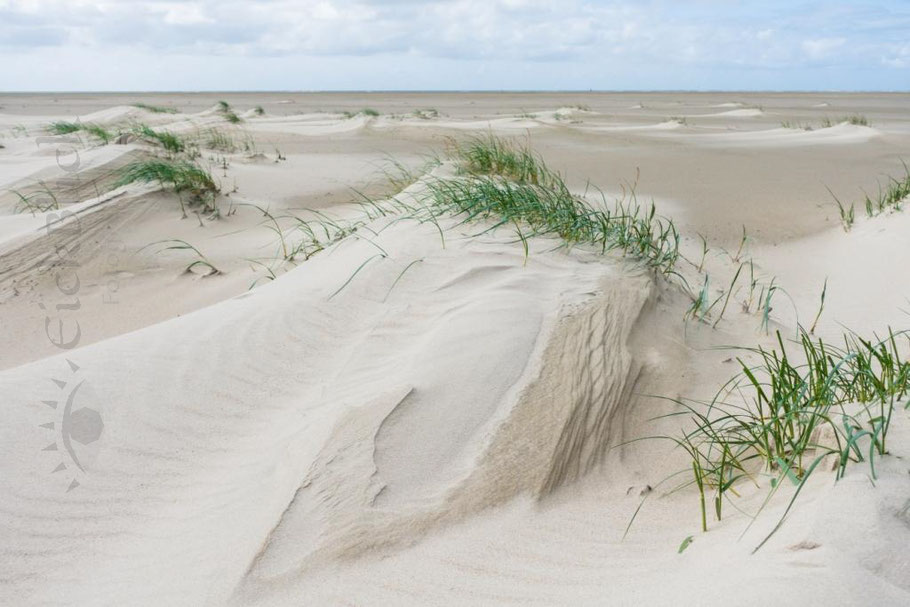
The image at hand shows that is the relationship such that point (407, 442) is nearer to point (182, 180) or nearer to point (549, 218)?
point (549, 218)

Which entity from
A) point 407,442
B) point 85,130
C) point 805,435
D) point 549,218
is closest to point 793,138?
point 549,218

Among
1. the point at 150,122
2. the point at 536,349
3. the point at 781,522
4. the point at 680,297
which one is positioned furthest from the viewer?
the point at 150,122

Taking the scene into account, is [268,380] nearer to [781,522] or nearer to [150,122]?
[781,522]

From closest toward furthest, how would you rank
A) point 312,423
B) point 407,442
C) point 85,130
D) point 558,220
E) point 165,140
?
point 407,442
point 312,423
point 558,220
point 165,140
point 85,130

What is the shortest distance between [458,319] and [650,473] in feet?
2.91

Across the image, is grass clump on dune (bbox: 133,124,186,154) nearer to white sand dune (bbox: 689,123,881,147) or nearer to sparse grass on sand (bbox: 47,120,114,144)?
sparse grass on sand (bbox: 47,120,114,144)

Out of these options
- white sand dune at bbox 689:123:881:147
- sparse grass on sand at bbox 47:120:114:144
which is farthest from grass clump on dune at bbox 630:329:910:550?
white sand dune at bbox 689:123:881:147

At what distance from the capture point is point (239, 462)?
200cm

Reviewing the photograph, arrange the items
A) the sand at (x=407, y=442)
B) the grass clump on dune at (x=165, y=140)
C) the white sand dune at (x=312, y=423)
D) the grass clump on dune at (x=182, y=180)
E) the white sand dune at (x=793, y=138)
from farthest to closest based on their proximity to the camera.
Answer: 1. the white sand dune at (x=793, y=138)
2. the grass clump on dune at (x=165, y=140)
3. the grass clump on dune at (x=182, y=180)
4. the white sand dune at (x=312, y=423)
5. the sand at (x=407, y=442)

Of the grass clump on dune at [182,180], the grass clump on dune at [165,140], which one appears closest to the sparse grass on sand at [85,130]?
the grass clump on dune at [165,140]

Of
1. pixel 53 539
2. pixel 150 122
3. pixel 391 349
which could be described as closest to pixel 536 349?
pixel 391 349

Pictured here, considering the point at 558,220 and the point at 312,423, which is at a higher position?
the point at 558,220

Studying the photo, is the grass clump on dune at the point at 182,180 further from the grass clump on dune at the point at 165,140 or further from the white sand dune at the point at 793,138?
the white sand dune at the point at 793,138

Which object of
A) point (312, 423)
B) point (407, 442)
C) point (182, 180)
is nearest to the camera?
point (407, 442)
